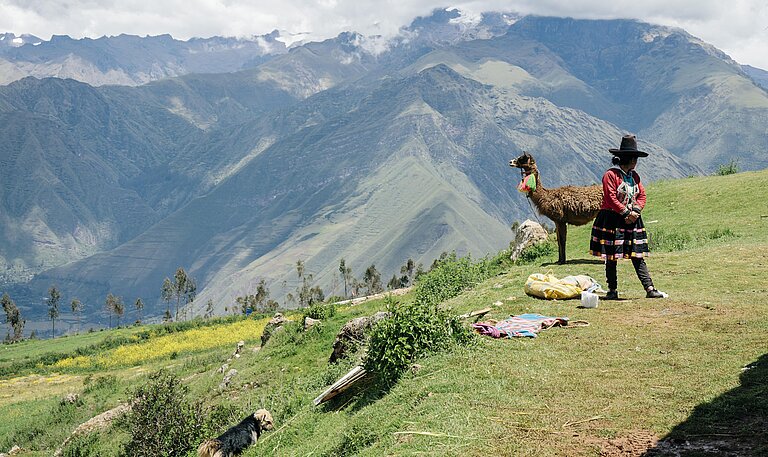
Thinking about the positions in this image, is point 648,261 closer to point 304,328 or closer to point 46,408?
point 304,328

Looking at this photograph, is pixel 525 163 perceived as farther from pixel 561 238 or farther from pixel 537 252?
pixel 537 252

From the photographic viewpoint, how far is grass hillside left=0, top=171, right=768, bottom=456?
7297mm

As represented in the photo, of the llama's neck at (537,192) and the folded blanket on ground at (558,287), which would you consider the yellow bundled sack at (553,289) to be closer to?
the folded blanket on ground at (558,287)

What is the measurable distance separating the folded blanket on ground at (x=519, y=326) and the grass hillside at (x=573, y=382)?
0.31 metres

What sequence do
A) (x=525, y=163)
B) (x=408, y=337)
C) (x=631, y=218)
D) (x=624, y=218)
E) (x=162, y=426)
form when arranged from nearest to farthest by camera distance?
(x=408, y=337)
(x=631, y=218)
(x=624, y=218)
(x=162, y=426)
(x=525, y=163)

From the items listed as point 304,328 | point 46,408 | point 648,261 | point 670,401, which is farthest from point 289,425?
point 46,408

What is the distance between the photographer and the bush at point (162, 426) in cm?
1620

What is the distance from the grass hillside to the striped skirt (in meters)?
1.13

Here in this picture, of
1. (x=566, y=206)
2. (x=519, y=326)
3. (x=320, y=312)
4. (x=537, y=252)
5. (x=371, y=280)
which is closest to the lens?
(x=519, y=326)

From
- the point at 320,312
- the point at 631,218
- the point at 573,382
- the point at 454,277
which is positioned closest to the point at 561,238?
the point at 454,277

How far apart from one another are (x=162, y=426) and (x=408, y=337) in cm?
921

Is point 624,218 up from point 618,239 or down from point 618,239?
up

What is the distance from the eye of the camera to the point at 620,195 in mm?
13594

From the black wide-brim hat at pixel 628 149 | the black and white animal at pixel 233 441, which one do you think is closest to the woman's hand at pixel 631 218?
the black wide-brim hat at pixel 628 149
